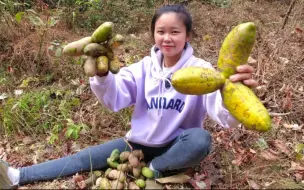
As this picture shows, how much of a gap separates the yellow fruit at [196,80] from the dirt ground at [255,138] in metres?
→ 0.77

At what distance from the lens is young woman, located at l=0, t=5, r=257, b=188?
1973 mm

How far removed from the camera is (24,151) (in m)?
2.61

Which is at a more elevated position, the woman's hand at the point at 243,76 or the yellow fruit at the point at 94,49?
the yellow fruit at the point at 94,49

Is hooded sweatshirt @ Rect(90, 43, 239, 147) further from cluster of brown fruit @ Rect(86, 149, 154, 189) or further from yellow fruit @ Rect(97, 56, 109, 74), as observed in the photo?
yellow fruit @ Rect(97, 56, 109, 74)

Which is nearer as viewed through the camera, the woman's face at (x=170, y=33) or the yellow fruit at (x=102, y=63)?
the yellow fruit at (x=102, y=63)

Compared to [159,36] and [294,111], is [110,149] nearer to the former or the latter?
[159,36]

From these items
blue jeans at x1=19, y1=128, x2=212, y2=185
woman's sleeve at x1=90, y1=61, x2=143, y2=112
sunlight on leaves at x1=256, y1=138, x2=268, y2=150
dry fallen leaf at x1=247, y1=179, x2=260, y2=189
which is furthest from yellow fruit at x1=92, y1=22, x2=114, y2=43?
sunlight on leaves at x1=256, y1=138, x2=268, y2=150

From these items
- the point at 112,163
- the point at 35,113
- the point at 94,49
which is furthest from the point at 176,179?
the point at 35,113

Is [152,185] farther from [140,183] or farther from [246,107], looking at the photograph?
[246,107]

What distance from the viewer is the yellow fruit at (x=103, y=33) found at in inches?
63.6

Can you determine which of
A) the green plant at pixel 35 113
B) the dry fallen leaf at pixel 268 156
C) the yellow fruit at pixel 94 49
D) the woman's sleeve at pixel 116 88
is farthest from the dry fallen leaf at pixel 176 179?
the green plant at pixel 35 113

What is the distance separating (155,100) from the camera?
212 cm

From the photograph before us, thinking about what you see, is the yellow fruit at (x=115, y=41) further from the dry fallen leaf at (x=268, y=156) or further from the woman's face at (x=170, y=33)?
the dry fallen leaf at (x=268, y=156)

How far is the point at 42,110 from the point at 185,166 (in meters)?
1.54
